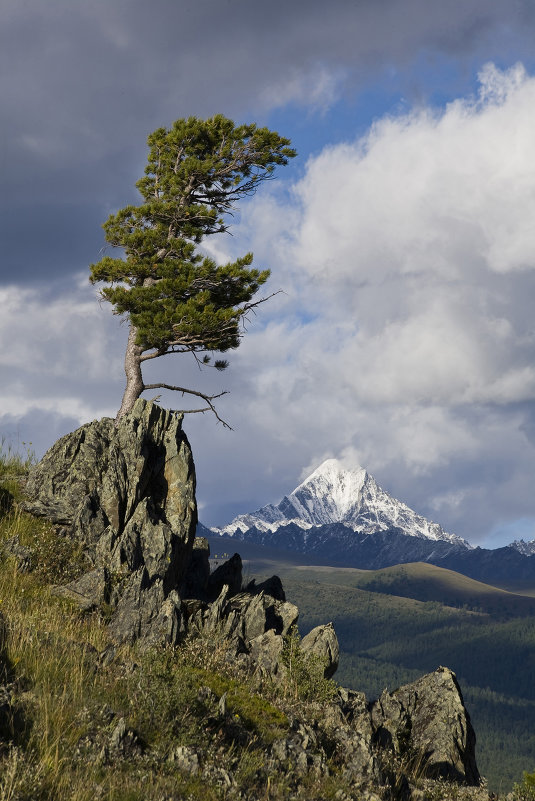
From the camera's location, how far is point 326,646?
53.4 ft

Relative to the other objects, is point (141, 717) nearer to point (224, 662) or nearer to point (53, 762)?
point (53, 762)

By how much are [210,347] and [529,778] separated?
2126 centimetres

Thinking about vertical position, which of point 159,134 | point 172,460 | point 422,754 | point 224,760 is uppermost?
point 159,134

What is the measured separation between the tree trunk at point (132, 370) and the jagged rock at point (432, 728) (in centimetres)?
1715

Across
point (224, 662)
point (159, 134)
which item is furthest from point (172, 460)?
point (159, 134)

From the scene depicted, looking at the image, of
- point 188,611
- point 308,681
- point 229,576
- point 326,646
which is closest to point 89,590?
point 188,611

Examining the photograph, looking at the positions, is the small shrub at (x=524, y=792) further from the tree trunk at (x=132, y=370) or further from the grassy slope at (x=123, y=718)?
the tree trunk at (x=132, y=370)

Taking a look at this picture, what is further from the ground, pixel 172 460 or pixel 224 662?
pixel 172 460

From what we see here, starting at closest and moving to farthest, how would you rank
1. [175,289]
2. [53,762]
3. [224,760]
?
1. [53,762]
2. [224,760]
3. [175,289]

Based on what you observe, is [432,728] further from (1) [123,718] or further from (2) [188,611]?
(1) [123,718]

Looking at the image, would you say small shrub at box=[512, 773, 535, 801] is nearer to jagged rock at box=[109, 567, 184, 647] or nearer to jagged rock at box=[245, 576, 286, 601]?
jagged rock at box=[109, 567, 184, 647]

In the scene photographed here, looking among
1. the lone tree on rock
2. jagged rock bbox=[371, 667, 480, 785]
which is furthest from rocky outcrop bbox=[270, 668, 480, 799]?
the lone tree on rock

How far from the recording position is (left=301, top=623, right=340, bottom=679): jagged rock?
15.9 metres

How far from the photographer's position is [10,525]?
59.5 ft
